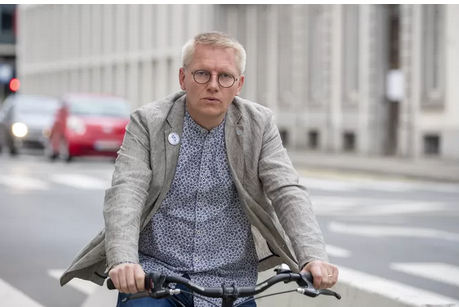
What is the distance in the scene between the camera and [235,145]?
12.3 ft

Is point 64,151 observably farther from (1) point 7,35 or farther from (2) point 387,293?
(1) point 7,35

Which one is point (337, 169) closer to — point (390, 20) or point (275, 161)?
point (390, 20)

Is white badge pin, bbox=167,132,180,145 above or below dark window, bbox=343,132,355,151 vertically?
above

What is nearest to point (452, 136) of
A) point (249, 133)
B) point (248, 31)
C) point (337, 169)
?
point (337, 169)

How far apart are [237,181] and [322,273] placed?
1.77 ft

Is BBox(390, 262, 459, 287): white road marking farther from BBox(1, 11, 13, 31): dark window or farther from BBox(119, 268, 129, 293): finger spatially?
BBox(1, 11, 13, 31): dark window

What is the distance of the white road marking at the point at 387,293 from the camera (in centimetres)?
489

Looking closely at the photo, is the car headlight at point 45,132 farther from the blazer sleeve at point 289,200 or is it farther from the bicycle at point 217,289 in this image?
the bicycle at point 217,289

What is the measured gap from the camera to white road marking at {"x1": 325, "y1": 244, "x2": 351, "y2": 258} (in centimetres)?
991

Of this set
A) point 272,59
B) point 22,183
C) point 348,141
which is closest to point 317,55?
point 272,59

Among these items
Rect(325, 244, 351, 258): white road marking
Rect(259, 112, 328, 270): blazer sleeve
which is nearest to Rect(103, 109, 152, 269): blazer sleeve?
Rect(259, 112, 328, 270): blazer sleeve

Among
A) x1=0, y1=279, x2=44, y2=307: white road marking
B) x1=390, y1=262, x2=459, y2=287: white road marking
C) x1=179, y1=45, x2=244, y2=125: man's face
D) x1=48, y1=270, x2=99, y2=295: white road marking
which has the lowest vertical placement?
x1=390, y1=262, x2=459, y2=287: white road marking

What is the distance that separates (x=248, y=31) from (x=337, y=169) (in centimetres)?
1641

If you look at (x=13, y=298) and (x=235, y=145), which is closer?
(x=235, y=145)
